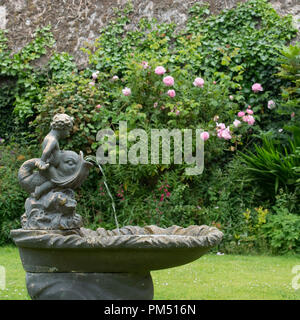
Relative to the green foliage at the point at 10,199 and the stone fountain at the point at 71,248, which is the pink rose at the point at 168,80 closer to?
the green foliage at the point at 10,199

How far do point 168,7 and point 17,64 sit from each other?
283cm

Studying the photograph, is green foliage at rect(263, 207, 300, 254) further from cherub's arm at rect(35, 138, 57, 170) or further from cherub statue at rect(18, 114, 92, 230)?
cherub's arm at rect(35, 138, 57, 170)

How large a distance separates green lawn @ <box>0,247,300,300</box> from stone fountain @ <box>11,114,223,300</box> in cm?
106

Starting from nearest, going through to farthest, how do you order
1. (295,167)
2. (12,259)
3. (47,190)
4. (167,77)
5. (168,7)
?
(47,190), (12,259), (295,167), (167,77), (168,7)

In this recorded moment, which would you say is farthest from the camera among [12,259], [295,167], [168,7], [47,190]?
[168,7]

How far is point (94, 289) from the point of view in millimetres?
3461

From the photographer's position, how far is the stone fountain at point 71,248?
332 centimetres

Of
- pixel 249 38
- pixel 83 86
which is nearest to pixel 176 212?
pixel 83 86

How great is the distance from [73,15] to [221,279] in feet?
19.9


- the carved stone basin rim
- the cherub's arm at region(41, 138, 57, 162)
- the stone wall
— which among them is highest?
the stone wall

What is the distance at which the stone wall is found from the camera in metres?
9.12

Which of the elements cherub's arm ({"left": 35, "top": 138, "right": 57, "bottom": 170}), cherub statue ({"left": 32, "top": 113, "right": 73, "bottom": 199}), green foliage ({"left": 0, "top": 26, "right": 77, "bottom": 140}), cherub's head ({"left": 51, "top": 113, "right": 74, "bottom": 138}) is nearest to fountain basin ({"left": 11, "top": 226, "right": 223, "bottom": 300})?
cherub statue ({"left": 32, "top": 113, "right": 73, "bottom": 199})

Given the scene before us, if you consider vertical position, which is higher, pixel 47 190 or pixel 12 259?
pixel 47 190

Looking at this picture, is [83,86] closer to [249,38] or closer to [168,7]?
[168,7]
